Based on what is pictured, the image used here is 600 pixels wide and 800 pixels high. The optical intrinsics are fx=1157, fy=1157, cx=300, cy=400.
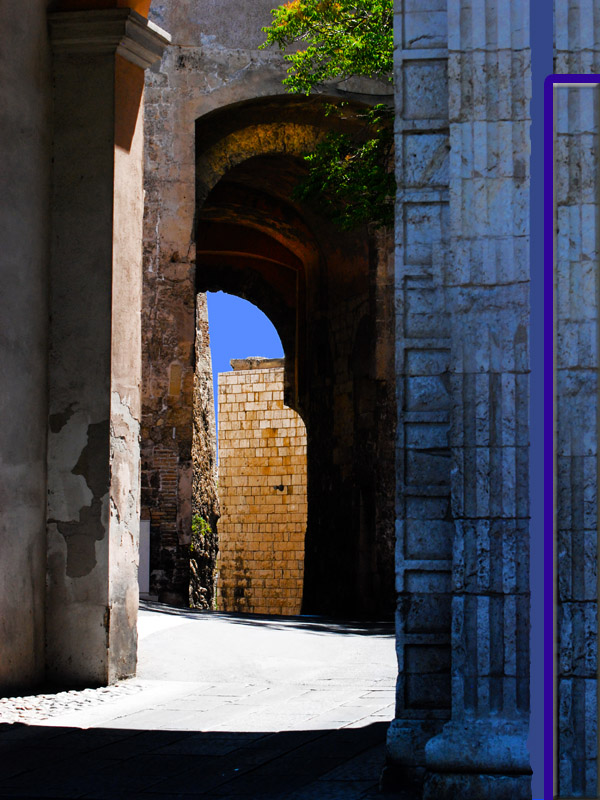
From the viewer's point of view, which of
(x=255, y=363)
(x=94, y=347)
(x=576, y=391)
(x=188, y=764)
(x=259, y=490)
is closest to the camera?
(x=576, y=391)

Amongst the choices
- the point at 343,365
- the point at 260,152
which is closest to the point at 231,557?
the point at 343,365

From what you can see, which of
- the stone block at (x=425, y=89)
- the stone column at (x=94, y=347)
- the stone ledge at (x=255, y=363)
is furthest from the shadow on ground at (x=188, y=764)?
the stone ledge at (x=255, y=363)

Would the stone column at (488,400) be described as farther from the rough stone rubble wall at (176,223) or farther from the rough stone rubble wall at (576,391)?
the rough stone rubble wall at (176,223)

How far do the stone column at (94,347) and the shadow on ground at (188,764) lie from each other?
1.17 metres

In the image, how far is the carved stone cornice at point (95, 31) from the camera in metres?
6.99

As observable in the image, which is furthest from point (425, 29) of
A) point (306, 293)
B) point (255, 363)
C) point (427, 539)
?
point (255, 363)

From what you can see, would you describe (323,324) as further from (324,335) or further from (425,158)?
(425,158)

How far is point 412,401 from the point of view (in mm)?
4188

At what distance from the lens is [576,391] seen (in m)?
3.84

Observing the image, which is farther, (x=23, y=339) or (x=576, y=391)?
(x=23, y=339)

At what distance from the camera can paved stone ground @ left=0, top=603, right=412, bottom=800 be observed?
436 cm

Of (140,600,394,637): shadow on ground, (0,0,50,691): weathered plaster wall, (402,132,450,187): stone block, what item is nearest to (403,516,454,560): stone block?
(402,132,450,187): stone block

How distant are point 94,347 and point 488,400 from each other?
340cm

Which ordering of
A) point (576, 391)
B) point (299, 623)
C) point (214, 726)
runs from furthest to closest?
1. point (299, 623)
2. point (214, 726)
3. point (576, 391)
